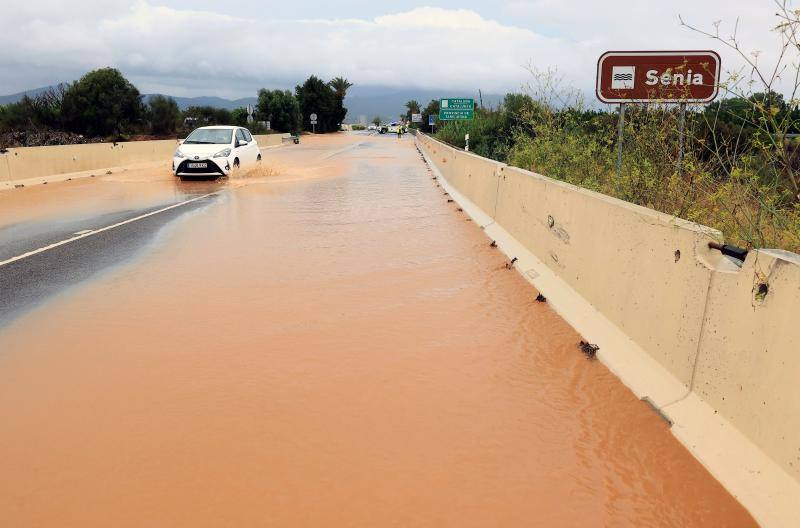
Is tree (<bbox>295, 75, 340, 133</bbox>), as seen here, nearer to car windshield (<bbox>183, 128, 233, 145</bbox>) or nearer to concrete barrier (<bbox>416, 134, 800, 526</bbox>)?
car windshield (<bbox>183, 128, 233, 145</bbox>)

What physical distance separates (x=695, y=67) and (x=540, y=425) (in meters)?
8.85

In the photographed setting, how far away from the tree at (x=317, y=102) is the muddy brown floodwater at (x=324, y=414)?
115 metres

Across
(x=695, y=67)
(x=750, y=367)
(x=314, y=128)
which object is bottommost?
(x=314, y=128)

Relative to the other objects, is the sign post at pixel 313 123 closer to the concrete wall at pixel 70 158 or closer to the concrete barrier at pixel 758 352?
the concrete wall at pixel 70 158

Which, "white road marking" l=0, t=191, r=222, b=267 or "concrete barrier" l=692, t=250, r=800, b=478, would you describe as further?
"white road marking" l=0, t=191, r=222, b=267

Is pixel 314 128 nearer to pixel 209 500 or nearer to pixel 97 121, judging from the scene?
pixel 97 121

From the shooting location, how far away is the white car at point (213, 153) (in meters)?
21.6

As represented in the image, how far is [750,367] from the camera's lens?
3445 mm

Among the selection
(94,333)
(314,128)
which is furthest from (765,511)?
(314,128)

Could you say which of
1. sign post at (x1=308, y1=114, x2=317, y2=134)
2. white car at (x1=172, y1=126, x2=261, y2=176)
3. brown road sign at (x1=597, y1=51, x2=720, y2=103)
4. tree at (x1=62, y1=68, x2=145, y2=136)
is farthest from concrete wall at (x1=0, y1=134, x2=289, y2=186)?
sign post at (x1=308, y1=114, x2=317, y2=134)

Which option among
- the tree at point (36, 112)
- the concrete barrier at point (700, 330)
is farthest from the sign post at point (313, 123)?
the concrete barrier at point (700, 330)

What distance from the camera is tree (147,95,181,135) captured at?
56.7m

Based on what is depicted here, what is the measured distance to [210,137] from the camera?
23.3 m

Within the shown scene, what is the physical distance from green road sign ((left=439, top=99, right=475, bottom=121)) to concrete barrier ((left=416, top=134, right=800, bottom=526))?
56.2 meters
